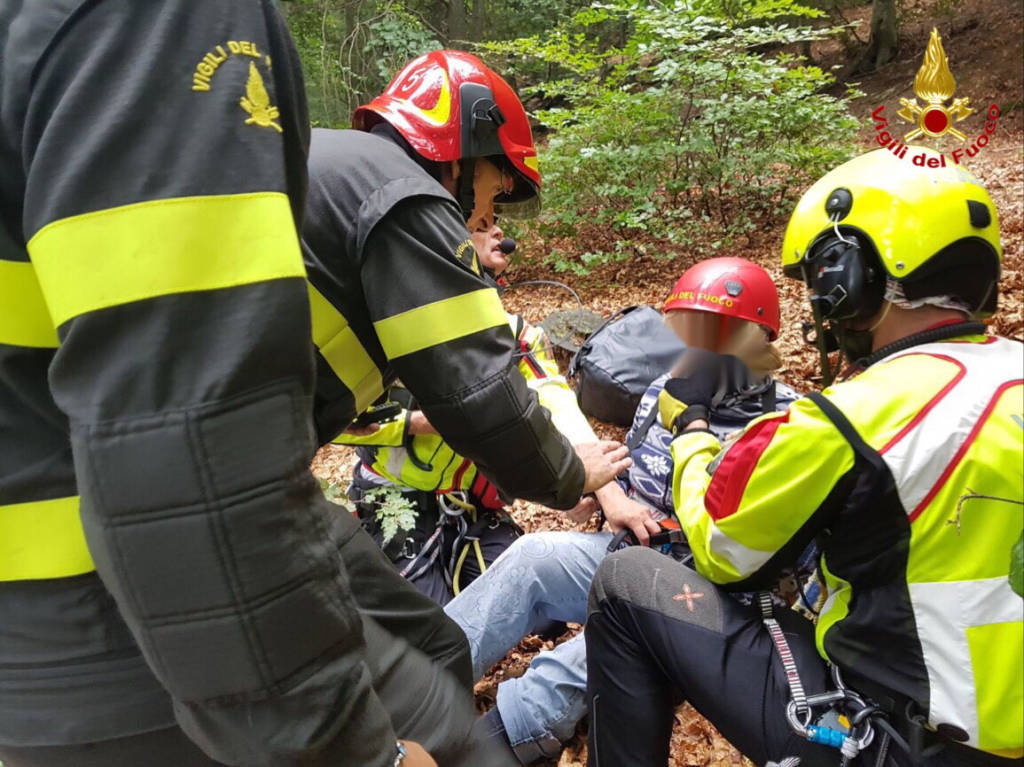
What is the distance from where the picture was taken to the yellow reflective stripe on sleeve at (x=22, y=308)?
83cm

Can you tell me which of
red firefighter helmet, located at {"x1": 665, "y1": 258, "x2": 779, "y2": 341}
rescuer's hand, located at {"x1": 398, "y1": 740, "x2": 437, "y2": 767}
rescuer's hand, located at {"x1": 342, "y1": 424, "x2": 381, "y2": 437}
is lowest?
rescuer's hand, located at {"x1": 342, "y1": 424, "x2": 381, "y2": 437}

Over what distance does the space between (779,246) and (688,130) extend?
1627mm

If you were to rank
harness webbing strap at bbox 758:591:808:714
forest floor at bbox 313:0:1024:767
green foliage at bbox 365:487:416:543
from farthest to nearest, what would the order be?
1. forest floor at bbox 313:0:1024:767
2. green foliage at bbox 365:487:416:543
3. harness webbing strap at bbox 758:591:808:714

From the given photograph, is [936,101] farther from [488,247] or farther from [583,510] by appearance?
[583,510]

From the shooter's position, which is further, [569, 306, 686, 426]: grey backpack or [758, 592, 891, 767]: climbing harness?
[569, 306, 686, 426]: grey backpack

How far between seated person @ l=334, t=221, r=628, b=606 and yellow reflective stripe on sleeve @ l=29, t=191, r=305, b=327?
6.25ft

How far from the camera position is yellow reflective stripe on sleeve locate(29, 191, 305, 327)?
2.40ft

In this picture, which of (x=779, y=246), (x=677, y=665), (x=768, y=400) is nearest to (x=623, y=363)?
(x=768, y=400)

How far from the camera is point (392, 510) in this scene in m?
2.87

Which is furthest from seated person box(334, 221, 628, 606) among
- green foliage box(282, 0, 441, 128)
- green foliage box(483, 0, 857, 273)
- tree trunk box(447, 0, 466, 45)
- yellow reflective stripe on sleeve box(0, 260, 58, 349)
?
tree trunk box(447, 0, 466, 45)

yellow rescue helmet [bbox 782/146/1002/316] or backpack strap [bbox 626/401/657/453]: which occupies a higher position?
yellow rescue helmet [bbox 782/146/1002/316]

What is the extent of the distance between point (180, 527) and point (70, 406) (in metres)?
0.18

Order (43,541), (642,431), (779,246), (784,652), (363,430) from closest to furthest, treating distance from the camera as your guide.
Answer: (43,541) → (784,652) → (363,430) → (642,431) → (779,246)

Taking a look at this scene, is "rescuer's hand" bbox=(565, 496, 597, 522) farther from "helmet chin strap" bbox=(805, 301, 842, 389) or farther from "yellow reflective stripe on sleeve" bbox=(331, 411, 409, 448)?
"helmet chin strap" bbox=(805, 301, 842, 389)
